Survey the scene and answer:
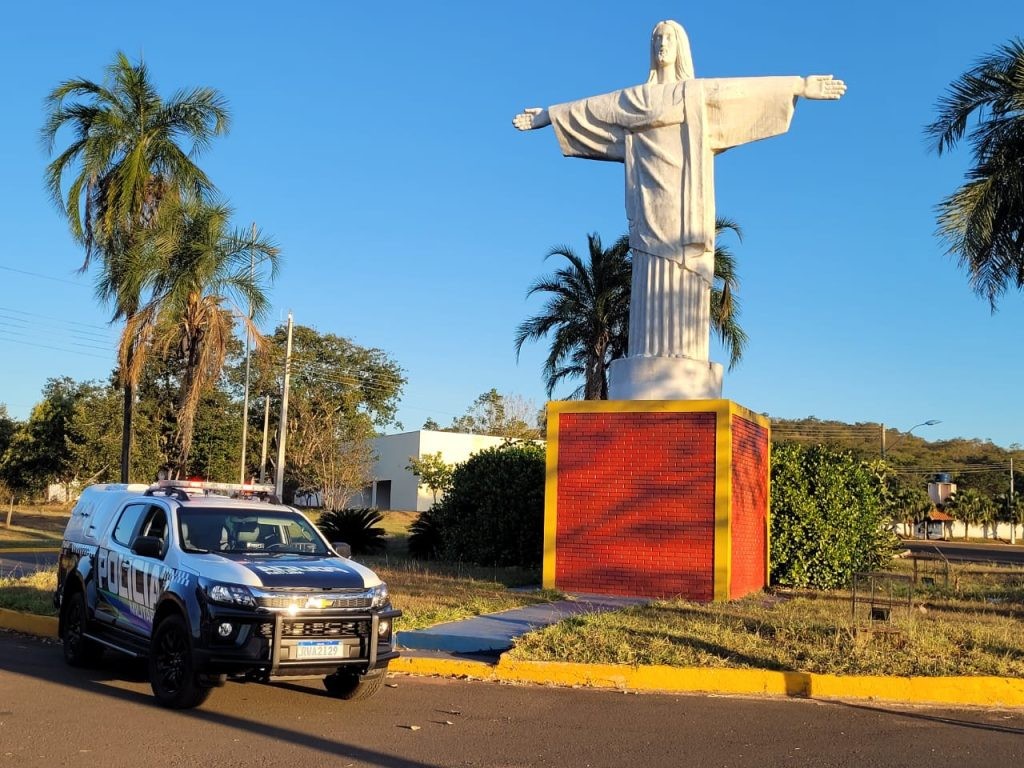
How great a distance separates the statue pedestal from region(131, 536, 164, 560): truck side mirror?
8944 millimetres

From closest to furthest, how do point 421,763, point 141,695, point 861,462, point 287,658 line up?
point 421,763
point 287,658
point 141,695
point 861,462

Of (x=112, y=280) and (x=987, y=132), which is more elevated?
(x=987, y=132)

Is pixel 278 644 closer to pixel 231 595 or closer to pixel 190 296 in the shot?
pixel 231 595

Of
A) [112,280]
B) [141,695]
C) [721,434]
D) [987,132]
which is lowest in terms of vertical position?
[141,695]

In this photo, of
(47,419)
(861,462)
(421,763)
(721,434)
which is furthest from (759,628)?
(47,419)

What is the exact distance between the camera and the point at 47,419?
43.5m

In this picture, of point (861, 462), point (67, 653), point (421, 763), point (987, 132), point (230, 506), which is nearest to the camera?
point (421, 763)

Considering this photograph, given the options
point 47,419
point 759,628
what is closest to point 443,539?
point 759,628

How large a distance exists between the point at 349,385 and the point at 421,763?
52.5 metres

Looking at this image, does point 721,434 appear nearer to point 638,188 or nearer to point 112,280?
point 638,188

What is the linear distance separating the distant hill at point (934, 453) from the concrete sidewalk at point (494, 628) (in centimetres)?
7107

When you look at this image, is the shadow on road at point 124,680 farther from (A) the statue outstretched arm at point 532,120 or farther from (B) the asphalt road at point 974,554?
(B) the asphalt road at point 974,554

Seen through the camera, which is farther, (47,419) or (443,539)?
(47,419)

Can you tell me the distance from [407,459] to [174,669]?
53952 millimetres
